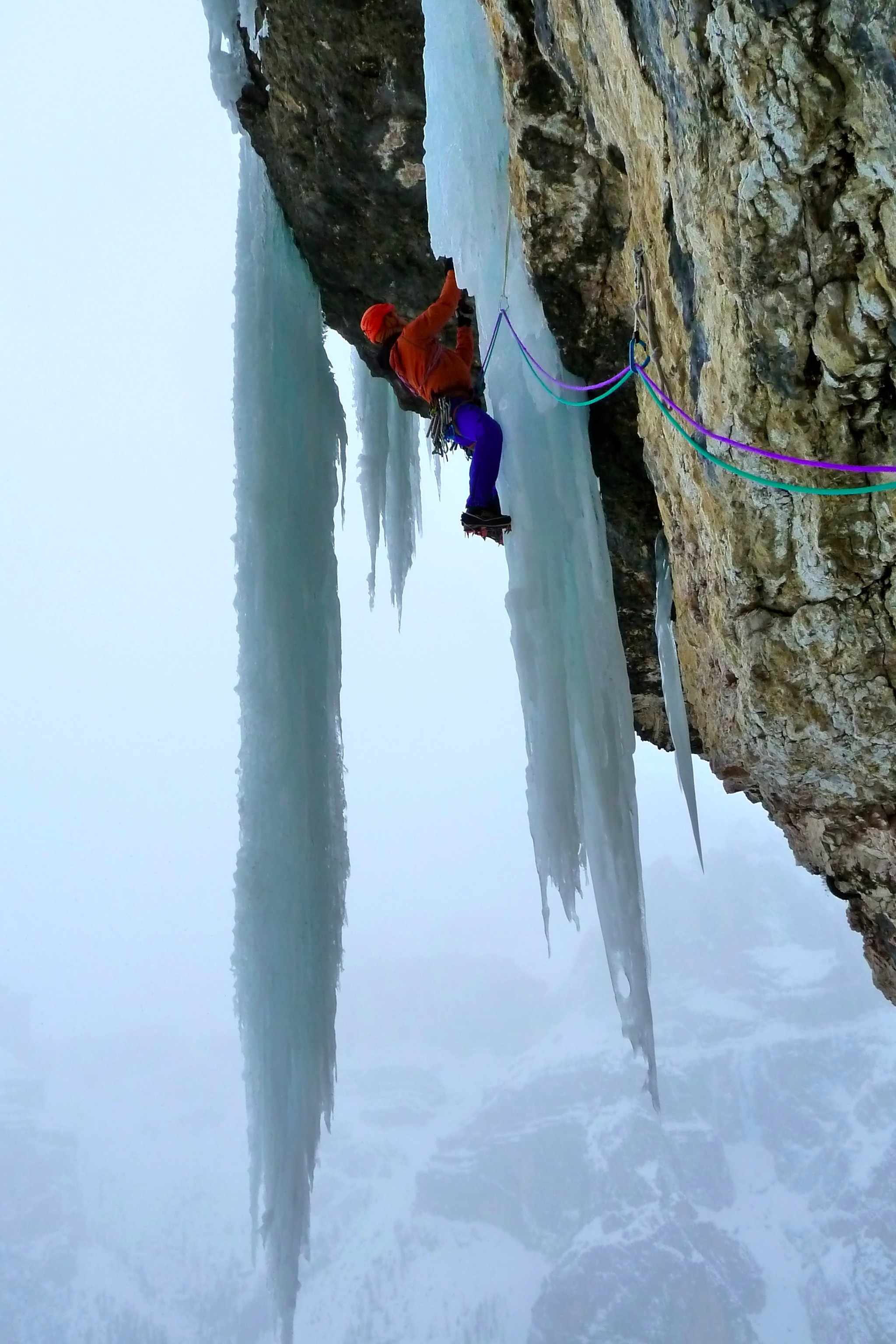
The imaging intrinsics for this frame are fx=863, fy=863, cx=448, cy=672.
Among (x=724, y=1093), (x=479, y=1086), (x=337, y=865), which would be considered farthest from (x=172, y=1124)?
(x=337, y=865)

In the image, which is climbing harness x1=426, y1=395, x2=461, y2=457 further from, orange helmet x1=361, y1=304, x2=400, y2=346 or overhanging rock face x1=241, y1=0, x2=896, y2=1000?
overhanging rock face x1=241, y1=0, x2=896, y2=1000

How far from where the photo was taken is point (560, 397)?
3.60 m

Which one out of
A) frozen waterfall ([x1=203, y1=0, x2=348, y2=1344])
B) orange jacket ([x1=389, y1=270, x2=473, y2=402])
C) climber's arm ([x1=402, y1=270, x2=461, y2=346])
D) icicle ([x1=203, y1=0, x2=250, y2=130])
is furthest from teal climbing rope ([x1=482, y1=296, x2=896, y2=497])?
icicle ([x1=203, y1=0, x2=250, y2=130])

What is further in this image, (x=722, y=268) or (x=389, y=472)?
(x=389, y=472)

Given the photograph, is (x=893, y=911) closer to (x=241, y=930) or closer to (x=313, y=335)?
(x=241, y=930)

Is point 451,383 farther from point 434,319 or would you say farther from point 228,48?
point 228,48

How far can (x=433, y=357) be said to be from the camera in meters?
4.18

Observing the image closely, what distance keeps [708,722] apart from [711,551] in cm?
156

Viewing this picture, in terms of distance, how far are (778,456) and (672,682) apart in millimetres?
2974

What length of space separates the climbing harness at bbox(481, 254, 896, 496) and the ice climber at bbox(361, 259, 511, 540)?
0.33m

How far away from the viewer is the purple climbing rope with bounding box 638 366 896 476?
1.97m

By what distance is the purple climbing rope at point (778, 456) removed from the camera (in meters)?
1.97

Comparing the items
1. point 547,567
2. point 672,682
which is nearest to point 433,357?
point 547,567

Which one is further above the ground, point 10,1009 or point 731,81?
point 731,81
